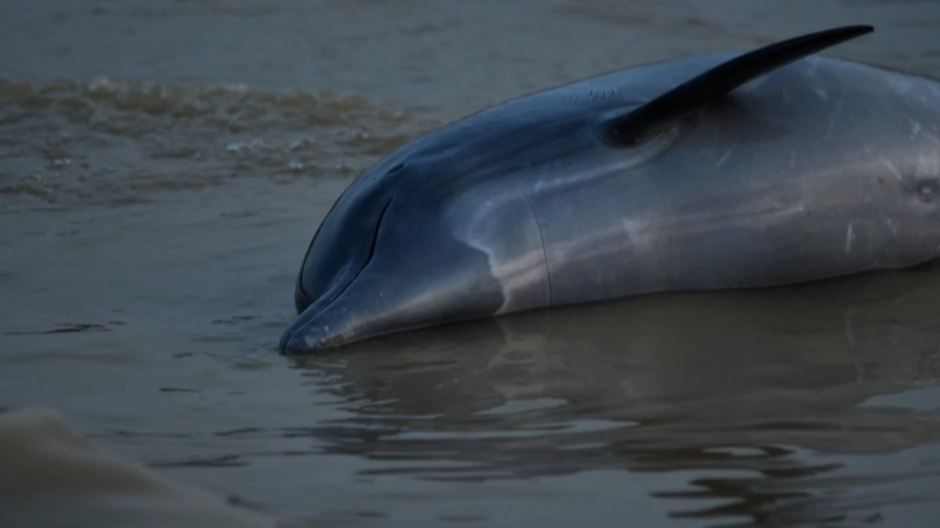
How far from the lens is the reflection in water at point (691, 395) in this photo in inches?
116

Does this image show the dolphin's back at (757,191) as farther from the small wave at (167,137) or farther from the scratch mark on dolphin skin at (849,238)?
the small wave at (167,137)

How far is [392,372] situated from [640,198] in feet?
3.34

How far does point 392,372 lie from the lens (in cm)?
400

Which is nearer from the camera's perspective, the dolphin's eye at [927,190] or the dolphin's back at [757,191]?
the dolphin's back at [757,191]

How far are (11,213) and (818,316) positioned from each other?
3.56 meters

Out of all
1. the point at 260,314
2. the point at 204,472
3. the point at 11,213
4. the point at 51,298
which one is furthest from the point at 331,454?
the point at 11,213

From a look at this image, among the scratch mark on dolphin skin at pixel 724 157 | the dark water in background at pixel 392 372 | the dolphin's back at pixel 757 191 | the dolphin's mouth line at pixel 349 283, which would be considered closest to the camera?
the dark water in background at pixel 392 372

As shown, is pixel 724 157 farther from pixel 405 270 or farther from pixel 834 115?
pixel 405 270

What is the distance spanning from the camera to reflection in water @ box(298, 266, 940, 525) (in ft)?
9.70

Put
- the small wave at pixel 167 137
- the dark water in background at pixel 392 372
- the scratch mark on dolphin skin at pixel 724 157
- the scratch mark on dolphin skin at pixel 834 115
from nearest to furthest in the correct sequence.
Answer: the dark water in background at pixel 392 372 → the scratch mark on dolphin skin at pixel 724 157 → the scratch mark on dolphin skin at pixel 834 115 → the small wave at pixel 167 137

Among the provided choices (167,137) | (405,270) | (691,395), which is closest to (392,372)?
(405,270)

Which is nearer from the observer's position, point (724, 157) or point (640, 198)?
point (640, 198)

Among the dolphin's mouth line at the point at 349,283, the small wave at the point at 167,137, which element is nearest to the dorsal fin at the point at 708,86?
the dolphin's mouth line at the point at 349,283

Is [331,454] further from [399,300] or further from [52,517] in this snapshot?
[399,300]
